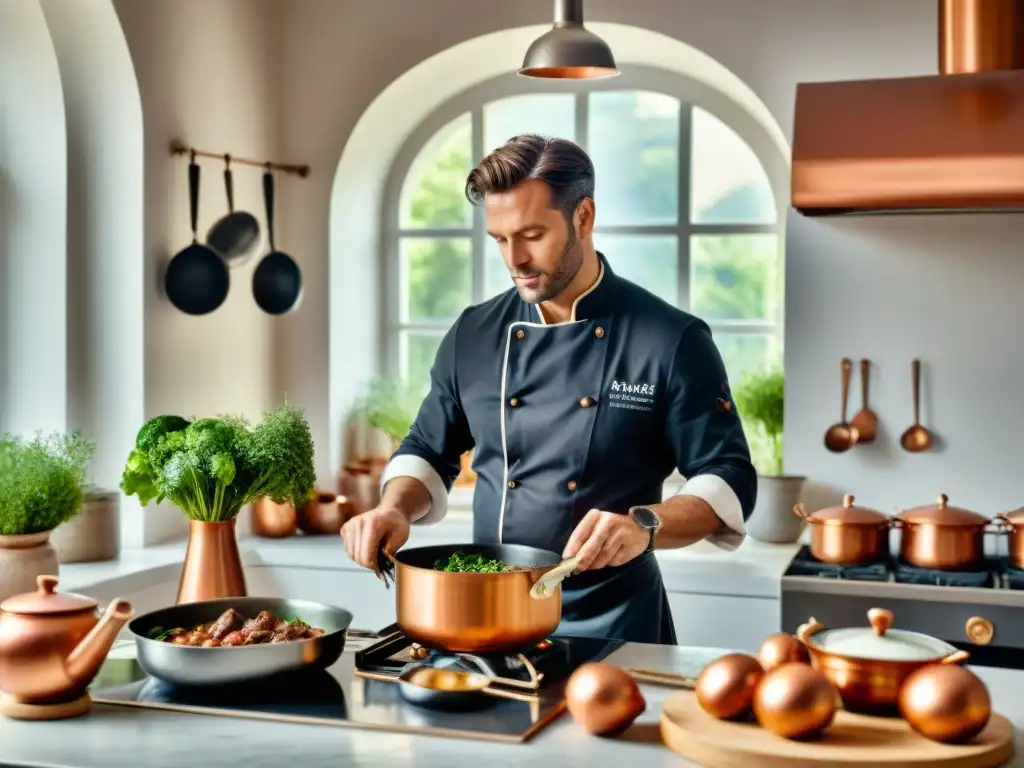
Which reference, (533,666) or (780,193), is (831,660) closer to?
(533,666)

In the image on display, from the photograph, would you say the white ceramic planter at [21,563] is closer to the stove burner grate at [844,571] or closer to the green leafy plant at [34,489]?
the green leafy plant at [34,489]

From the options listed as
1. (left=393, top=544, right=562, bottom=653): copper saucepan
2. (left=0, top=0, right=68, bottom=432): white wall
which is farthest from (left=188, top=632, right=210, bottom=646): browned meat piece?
(left=0, top=0, right=68, bottom=432): white wall

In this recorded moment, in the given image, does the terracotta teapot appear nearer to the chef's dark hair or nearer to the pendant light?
the chef's dark hair

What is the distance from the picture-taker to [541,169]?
2199 mm

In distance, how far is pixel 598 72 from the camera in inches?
107

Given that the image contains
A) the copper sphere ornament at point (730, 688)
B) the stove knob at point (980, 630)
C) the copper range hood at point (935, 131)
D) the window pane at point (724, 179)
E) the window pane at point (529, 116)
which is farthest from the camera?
the window pane at point (529, 116)

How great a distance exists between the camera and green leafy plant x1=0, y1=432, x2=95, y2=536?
266 centimetres

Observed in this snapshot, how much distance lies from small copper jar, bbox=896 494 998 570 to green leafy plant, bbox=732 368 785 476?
0.73 m

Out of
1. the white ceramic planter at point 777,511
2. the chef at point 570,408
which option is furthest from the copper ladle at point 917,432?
the chef at point 570,408

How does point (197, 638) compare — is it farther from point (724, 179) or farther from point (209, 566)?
point (724, 179)

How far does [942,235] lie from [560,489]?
170cm

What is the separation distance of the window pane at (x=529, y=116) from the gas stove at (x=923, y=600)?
181cm

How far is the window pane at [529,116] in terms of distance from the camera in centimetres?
423

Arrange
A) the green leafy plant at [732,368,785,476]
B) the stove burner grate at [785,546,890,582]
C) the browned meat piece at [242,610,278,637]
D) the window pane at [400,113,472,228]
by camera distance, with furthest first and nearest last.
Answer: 1. the window pane at [400,113,472,228]
2. the green leafy plant at [732,368,785,476]
3. the stove burner grate at [785,546,890,582]
4. the browned meat piece at [242,610,278,637]
